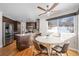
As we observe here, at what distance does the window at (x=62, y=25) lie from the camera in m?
1.83

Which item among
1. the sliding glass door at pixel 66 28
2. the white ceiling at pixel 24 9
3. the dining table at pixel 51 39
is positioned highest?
the white ceiling at pixel 24 9

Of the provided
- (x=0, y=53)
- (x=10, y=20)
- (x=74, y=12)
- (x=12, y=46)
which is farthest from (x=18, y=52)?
(x=74, y=12)

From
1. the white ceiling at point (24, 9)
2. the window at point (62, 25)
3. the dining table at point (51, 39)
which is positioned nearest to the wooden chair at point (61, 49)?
the dining table at point (51, 39)

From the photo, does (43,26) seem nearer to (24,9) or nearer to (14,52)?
(24,9)

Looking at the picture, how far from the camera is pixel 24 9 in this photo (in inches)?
71.6

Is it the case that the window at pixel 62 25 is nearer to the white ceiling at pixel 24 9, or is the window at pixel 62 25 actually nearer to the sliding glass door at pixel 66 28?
the sliding glass door at pixel 66 28

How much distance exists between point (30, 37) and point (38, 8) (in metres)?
0.65

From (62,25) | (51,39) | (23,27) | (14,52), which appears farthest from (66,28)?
(14,52)

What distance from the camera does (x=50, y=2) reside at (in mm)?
1789

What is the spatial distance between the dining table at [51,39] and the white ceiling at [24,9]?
1.54 feet

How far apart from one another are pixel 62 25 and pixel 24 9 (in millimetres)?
853

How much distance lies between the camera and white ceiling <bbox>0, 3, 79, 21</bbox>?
5.87 feet

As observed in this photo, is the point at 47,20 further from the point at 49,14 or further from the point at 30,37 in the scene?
the point at 30,37

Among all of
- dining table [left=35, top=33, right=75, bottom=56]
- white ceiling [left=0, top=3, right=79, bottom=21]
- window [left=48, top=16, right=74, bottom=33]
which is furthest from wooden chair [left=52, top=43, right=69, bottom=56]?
white ceiling [left=0, top=3, right=79, bottom=21]
